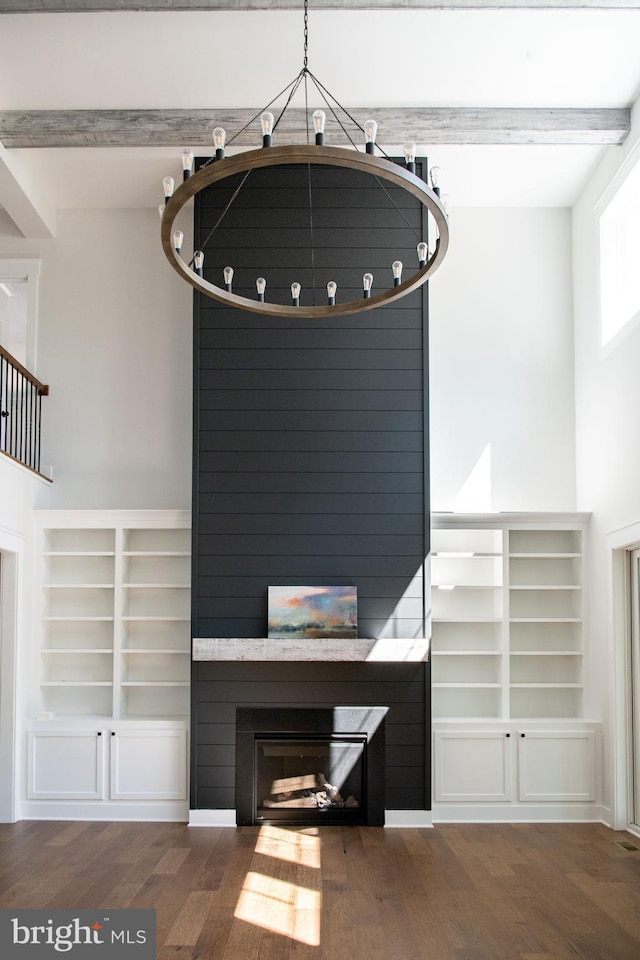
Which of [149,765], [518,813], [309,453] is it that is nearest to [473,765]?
[518,813]

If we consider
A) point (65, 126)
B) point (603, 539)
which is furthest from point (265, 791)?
point (65, 126)

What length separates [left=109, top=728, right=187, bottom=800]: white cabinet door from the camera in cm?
727

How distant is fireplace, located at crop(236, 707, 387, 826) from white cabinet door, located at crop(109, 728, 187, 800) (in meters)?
0.49

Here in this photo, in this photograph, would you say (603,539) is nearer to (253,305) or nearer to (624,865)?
(624,865)

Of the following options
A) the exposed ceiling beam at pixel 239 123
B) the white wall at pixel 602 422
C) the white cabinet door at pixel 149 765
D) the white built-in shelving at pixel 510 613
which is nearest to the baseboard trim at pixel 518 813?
the white wall at pixel 602 422

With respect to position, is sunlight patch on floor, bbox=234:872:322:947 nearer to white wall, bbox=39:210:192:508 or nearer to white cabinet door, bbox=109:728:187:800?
white cabinet door, bbox=109:728:187:800

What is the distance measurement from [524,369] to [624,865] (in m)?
4.03

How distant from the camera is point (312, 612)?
7.10 meters

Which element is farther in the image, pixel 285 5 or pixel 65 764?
pixel 65 764

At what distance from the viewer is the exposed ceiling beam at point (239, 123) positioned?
6.91 metres

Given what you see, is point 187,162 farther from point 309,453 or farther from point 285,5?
point 309,453

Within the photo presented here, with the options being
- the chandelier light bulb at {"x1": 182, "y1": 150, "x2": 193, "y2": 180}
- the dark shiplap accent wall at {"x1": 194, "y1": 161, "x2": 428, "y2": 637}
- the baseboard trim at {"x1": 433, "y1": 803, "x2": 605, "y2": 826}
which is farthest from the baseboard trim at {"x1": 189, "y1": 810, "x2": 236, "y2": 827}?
the chandelier light bulb at {"x1": 182, "y1": 150, "x2": 193, "y2": 180}

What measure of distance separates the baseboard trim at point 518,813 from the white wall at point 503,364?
2361 mm

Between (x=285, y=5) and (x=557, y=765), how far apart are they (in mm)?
5608
